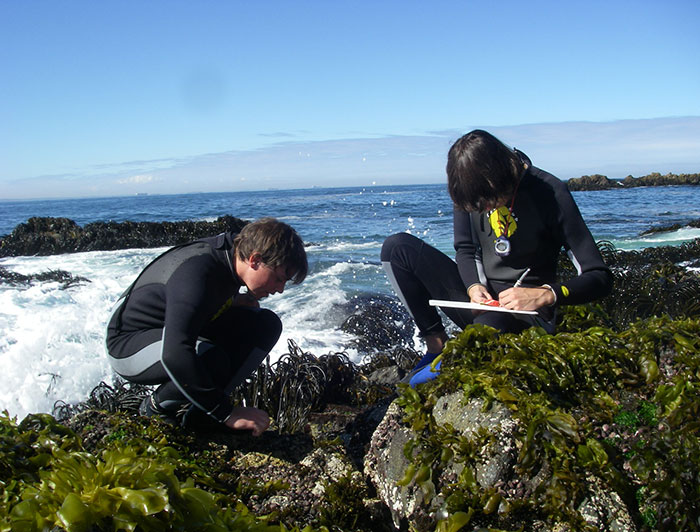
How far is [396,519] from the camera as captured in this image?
2.28m

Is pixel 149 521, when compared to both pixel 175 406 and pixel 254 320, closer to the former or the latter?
pixel 175 406

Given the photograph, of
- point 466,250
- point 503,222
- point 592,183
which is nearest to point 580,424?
point 503,222

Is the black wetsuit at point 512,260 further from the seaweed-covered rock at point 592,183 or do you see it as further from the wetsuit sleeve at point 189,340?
the seaweed-covered rock at point 592,183

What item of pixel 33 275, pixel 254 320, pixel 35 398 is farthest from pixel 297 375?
pixel 33 275

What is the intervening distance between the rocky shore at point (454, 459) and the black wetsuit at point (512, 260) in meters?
0.63

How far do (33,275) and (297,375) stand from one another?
9485 mm

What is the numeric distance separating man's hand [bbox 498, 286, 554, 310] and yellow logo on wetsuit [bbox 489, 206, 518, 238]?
1.52 feet

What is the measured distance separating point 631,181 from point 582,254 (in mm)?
52222

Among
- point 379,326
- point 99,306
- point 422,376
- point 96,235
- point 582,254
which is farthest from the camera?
point 96,235

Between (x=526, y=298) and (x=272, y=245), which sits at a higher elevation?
(x=272, y=245)

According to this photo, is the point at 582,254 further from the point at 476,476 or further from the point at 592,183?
the point at 592,183

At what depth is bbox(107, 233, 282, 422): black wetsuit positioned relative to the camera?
9.08ft

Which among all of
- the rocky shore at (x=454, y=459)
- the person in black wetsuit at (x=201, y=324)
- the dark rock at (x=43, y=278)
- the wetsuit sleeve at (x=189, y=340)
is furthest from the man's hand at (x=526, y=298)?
the dark rock at (x=43, y=278)

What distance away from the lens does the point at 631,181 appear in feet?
161
